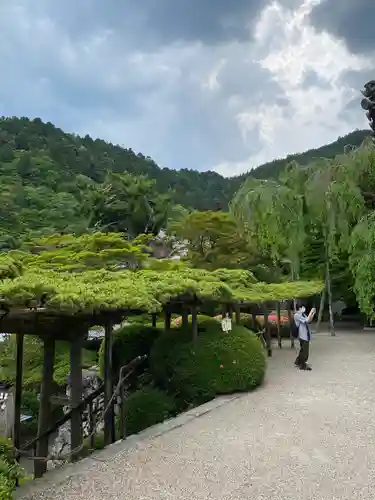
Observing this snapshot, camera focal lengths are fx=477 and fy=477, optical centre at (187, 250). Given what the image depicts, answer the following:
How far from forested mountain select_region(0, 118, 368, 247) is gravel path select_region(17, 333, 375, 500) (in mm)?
11757

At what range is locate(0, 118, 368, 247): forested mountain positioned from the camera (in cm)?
2352

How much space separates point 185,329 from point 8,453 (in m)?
4.88

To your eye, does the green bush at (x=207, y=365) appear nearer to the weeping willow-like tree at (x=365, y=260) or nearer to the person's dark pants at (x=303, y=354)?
the person's dark pants at (x=303, y=354)

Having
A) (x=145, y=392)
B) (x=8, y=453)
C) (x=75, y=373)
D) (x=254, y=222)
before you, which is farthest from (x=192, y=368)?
(x=254, y=222)

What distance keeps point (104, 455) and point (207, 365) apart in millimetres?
3132

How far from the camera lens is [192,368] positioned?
8211mm

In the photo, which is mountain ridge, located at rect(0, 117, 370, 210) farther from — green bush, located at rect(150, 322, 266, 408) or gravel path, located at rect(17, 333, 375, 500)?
gravel path, located at rect(17, 333, 375, 500)

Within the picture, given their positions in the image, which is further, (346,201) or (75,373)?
(346,201)

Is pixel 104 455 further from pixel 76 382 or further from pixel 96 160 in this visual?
pixel 96 160

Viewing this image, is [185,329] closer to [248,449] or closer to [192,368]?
[192,368]

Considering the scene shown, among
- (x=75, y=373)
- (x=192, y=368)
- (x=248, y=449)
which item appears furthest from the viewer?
(x=192, y=368)

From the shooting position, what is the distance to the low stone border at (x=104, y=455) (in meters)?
4.52

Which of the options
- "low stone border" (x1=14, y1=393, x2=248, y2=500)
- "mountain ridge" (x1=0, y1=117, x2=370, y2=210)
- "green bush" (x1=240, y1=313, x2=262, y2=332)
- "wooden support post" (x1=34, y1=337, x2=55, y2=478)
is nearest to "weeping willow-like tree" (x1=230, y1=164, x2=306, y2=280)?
"green bush" (x1=240, y1=313, x2=262, y2=332)

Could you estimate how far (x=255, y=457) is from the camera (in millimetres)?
5297
